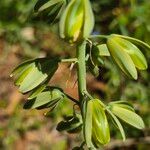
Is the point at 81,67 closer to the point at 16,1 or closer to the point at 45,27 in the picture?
the point at 16,1

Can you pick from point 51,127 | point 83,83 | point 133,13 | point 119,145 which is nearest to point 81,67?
point 83,83

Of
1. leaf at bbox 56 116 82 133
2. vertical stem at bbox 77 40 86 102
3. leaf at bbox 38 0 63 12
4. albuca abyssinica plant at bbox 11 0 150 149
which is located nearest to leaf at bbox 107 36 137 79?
albuca abyssinica plant at bbox 11 0 150 149

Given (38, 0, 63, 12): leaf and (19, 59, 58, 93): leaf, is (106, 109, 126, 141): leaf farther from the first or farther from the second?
(38, 0, 63, 12): leaf

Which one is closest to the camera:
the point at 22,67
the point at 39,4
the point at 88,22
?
the point at 88,22

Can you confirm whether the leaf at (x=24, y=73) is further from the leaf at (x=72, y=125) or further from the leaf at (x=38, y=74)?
the leaf at (x=72, y=125)

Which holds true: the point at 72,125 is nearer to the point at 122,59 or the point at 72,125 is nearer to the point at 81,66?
the point at 81,66

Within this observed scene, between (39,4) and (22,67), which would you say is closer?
(39,4)

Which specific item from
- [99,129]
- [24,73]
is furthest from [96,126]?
[24,73]
